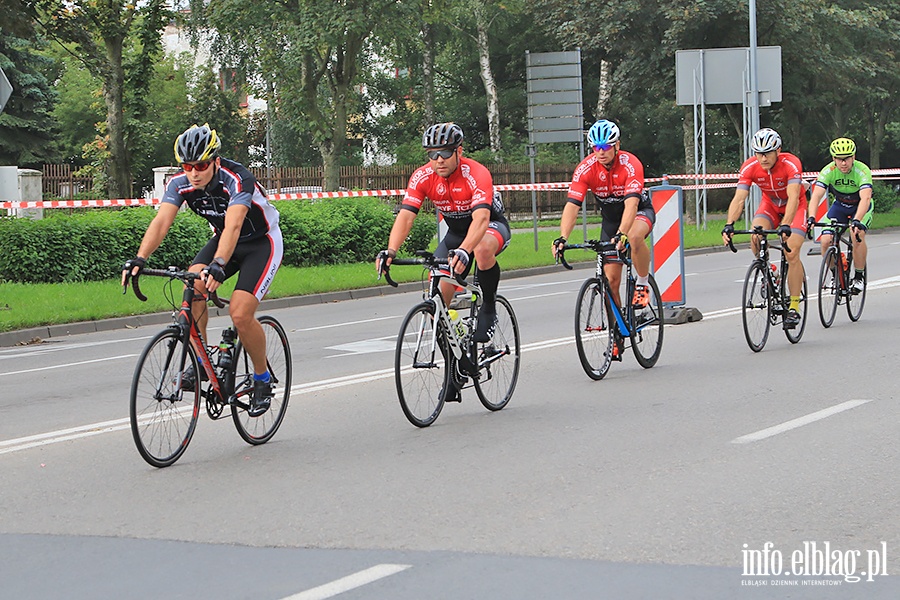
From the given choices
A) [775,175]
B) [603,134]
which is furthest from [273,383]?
[775,175]

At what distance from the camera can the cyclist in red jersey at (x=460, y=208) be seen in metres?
8.70

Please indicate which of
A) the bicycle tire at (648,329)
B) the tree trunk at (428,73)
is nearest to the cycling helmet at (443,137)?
the bicycle tire at (648,329)

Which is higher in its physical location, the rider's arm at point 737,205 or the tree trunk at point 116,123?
the tree trunk at point 116,123

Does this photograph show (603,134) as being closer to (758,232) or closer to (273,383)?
(758,232)

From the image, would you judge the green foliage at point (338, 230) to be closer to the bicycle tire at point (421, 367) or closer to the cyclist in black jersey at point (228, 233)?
the bicycle tire at point (421, 367)

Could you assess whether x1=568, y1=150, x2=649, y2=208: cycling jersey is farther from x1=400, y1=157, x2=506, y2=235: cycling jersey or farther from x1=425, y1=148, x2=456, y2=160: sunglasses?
x1=425, y1=148, x2=456, y2=160: sunglasses

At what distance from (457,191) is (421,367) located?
4.04 ft

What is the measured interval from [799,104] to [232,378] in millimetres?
39398

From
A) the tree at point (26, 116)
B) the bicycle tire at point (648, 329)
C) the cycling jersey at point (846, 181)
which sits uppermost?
the tree at point (26, 116)

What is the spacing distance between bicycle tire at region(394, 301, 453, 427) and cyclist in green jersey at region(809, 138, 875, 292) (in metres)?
6.21

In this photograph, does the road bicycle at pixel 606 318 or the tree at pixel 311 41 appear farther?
the tree at pixel 311 41

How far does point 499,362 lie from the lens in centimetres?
938

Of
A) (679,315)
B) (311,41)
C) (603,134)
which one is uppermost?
(311,41)

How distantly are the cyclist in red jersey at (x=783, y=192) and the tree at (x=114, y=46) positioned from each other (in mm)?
17827
